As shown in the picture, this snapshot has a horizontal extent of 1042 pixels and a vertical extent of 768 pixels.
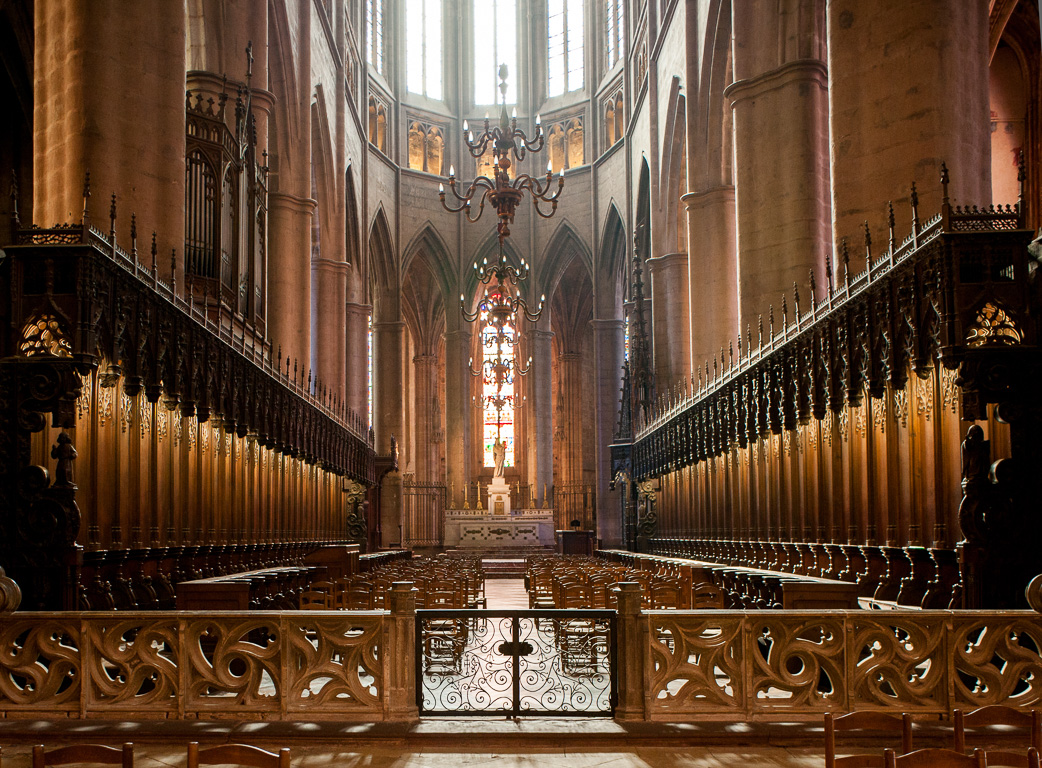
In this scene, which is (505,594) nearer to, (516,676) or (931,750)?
(516,676)

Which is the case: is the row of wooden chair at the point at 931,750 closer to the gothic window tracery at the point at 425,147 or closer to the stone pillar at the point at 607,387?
the stone pillar at the point at 607,387

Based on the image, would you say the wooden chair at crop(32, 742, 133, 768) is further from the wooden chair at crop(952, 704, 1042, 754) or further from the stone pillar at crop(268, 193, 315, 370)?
the stone pillar at crop(268, 193, 315, 370)

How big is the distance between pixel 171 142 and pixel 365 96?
24907 millimetres

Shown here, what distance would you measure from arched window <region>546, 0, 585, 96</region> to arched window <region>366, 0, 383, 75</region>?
7.13 metres

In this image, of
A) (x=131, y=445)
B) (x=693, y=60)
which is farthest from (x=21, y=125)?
(x=693, y=60)

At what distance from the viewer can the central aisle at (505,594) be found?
17216 mm

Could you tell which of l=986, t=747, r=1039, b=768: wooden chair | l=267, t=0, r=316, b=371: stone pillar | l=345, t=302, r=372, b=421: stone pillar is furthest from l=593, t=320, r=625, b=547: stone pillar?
l=986, t=747, r=1039, b=768: wooden chair

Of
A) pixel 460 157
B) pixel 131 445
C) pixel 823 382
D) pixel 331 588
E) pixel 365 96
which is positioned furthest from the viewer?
pixel 460 157

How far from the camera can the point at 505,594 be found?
20828 millimetres

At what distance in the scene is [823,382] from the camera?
12938 mm

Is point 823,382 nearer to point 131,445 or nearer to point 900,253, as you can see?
point 900,253

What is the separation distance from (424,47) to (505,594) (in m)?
29.6

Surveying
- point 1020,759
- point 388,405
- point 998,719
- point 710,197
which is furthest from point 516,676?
point 388,405

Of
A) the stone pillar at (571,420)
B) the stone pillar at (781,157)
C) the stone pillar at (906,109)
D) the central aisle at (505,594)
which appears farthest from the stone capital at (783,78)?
the stone pillar at (571,420)
